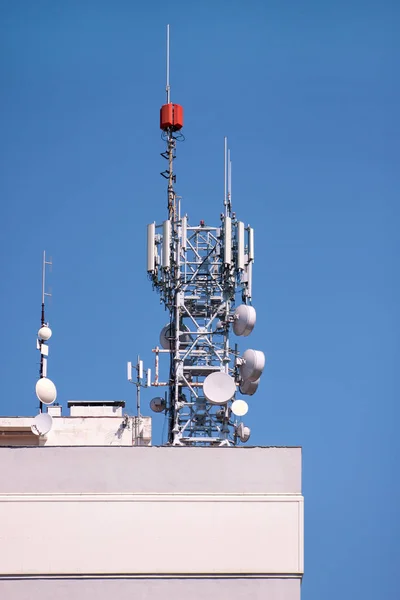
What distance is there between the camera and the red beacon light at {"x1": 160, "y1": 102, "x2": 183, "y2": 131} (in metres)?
55.7

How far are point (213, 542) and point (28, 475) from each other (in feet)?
21.6

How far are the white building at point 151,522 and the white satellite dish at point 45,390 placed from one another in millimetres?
8428

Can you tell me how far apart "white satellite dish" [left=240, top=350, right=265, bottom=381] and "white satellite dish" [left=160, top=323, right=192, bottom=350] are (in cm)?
270

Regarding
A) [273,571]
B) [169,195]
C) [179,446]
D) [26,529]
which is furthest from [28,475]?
[169,195]

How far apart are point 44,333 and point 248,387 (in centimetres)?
1159

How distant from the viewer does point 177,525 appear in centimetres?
4597

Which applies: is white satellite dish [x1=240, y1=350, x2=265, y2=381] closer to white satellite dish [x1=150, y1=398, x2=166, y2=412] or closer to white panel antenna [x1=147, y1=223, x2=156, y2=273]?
white satellite dish [x1=150, y1=398, x2=166, y2=412]

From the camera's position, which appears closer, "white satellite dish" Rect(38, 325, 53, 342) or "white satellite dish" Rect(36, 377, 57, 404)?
"white satellite dish" Rect(36, 377, 57, 404)

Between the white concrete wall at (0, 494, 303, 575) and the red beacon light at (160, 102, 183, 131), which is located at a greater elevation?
the red beacon light at (160, 102, 183, 131)

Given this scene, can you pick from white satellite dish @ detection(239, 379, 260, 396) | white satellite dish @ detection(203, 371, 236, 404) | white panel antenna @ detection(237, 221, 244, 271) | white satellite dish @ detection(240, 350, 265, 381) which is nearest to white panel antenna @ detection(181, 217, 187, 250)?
white panel antenna @ detection(237, 221, 244, 271)

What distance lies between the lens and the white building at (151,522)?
1791 inches

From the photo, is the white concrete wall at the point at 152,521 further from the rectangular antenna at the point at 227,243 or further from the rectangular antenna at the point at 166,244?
the rectangular antenna at the point at 166,244

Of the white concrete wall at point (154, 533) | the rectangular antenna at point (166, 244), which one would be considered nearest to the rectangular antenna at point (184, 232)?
the rectangular antenna at point (166, 244)

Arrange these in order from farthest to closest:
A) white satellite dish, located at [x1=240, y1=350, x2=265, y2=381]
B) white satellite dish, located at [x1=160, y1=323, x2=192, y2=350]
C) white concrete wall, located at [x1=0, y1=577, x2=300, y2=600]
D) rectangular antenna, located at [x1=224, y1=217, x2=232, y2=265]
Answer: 1. white satellite dish, located at [x1=160, y1=323, x2=192, y2=350]
2. rectangular antenna, located at [x1=224, y1=217, x2=232, y2=265]
3. white satellite dish, located at [x1=240, y1=350, x2=265, y2=381]
4. white concrete wall, located at [x1=0, y1=577, x2=300, y2=600]
